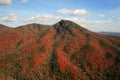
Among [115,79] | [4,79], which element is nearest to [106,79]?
[115,79]

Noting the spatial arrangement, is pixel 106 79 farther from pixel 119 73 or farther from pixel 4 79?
pixel 4 79

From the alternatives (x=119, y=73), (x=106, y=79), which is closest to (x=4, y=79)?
(x=106, y=79)

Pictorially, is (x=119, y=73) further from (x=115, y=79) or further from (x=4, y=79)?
(x=4, y=79)

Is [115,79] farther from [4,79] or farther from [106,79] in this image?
[4,79]

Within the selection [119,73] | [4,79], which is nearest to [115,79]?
[119,73]
